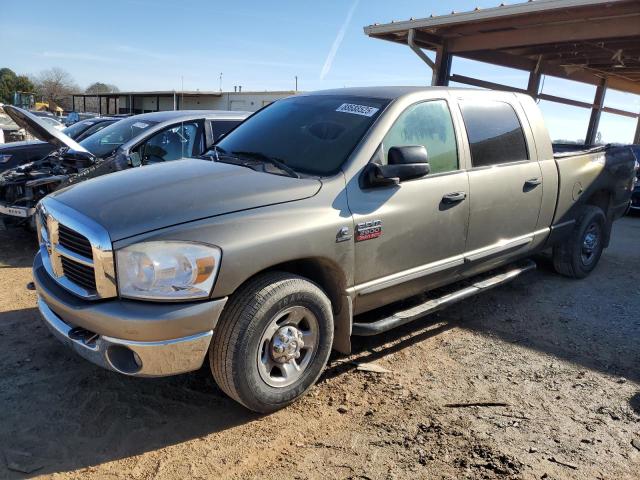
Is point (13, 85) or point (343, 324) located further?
point (13, 85)

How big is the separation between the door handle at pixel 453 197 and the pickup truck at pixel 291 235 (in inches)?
0.5

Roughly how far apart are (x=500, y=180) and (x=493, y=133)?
0.42m

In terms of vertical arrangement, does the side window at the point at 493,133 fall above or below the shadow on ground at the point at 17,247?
above

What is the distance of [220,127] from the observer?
22.6 ft

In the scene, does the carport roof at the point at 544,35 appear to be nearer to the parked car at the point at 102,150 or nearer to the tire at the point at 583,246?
the tire at the point at 583,246

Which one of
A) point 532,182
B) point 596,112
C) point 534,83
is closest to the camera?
point 532,182

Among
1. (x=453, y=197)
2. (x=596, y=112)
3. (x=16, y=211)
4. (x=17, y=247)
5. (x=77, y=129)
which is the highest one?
(x=596, y=112)

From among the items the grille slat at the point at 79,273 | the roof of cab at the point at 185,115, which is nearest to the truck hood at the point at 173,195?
the grille slat at the point at 79,273

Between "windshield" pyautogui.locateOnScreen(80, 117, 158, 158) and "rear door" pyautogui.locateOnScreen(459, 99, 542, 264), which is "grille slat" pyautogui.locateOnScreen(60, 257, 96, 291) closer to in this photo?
"rear door" pyautogui.locateOnScreen(459, 99, 542, 264)

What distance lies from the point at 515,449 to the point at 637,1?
854 cm

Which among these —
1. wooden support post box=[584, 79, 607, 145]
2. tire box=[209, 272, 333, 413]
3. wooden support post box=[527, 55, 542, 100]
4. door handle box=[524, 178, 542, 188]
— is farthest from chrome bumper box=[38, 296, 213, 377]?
wooden support post box=[584, 79, 607, 145]

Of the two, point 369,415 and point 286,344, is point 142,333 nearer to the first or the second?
point 286,344

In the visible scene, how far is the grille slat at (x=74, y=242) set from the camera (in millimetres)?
2684

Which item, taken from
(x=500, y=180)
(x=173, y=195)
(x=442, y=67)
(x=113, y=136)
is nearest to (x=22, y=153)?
(x=113, y=136)
